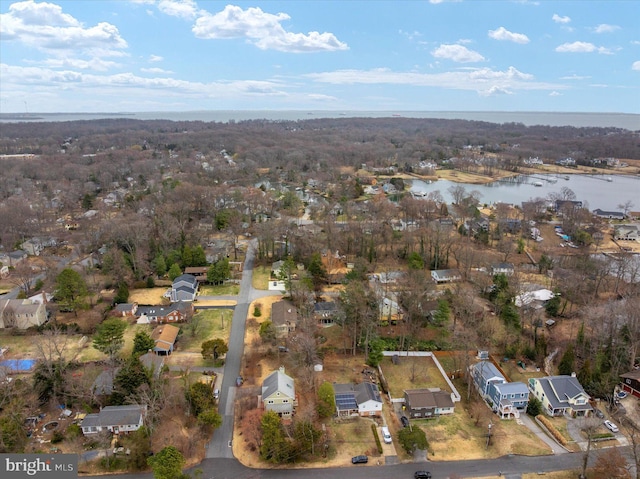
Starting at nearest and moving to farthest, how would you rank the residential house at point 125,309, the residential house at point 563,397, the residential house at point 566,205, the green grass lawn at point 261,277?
the residential house at point 563,397
the residential house at point 125,309
the green grass lawn at point 261,277
the residential house at point 566,205

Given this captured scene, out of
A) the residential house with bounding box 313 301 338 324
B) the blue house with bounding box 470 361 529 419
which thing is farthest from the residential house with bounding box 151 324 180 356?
the blue house with bounding box 470 361 529 419

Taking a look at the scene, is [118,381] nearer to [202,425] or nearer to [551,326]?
[202,425]

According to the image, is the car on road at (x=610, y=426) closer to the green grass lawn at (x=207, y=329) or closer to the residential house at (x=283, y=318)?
the residential house at (x=283, y=318)

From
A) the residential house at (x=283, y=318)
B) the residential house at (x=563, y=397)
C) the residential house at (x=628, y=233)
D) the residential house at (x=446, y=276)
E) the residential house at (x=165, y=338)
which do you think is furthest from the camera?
the residential house at (x=628, y=233)

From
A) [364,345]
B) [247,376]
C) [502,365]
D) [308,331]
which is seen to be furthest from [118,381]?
[502,365]

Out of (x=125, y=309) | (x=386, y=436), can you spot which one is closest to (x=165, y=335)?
(x=125, y=309)

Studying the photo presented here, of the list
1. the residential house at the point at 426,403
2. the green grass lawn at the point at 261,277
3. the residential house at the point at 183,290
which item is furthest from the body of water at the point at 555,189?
the residential house at the point at 426,403
